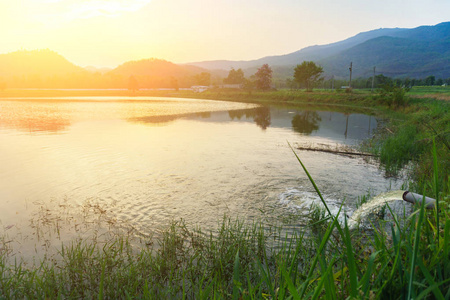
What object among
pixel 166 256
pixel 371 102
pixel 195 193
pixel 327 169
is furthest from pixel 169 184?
pixel 371 102

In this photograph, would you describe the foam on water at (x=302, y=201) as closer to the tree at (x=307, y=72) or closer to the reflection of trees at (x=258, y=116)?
the reflection of trees at (x=258, y=116)

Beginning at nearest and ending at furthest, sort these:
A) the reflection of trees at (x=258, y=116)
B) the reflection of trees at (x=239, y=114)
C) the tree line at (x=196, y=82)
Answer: the reflection of trees at (x=258, y=116)
the reflection of trees at (x=239, y=114)
the tree line at (x=196, y=82)

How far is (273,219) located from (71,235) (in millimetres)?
4602

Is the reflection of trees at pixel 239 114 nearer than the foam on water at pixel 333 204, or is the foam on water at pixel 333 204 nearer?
the foam on water at pixel 333 204

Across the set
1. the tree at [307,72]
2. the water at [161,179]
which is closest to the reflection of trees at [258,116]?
the water at [161,179]

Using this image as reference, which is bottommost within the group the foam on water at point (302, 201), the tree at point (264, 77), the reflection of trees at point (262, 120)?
the foam on water at point (302, 201)

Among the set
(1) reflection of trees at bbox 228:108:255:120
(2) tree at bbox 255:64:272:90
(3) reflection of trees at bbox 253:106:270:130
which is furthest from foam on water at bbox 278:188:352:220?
(2) tree at bbox 255:64:272:90

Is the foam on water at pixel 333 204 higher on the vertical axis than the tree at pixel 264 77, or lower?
lower

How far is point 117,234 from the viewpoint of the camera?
233 inches

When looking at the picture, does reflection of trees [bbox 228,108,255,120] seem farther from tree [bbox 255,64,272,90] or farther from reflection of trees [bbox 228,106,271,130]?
tree [bbox 255,64,272,90]

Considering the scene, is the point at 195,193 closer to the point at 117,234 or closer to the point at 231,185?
the point at 231,185

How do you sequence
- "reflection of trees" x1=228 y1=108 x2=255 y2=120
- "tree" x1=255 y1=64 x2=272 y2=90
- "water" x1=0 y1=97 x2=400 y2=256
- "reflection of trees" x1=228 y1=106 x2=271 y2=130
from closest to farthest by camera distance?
"water" x1=0 y1=97 x2=400 y2=256
"reflection of trees" x1=228 y1=106 x2=271 y2=130
"reflection of trees" x1=228 y1=108 x2=255 y2=120
"tree" x1=255 y1=64 x2=272 y2=90

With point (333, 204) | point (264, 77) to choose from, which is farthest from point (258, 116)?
point (264, 77)

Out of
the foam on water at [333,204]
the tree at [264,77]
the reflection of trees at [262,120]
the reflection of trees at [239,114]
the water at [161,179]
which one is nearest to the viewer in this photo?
the foam on water at [333,204]
